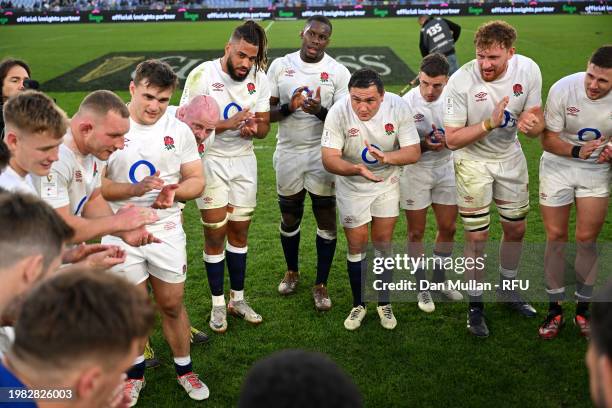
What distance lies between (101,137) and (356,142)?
2272mm

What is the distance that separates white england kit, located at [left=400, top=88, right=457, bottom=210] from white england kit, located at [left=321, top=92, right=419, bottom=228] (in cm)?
38

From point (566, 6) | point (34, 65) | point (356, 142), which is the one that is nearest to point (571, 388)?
point (356, 142)

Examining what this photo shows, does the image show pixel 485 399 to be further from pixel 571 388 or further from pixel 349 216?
pixel 349 216

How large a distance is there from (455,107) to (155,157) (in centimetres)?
260

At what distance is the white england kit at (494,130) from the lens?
5.41 m

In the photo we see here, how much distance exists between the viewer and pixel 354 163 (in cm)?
558

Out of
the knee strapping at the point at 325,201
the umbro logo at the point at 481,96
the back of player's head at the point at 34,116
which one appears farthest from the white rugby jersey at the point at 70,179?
the umbro logo at the point at 481,96

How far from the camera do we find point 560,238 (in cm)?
550

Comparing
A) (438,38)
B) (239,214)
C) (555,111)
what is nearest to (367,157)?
(239,214)

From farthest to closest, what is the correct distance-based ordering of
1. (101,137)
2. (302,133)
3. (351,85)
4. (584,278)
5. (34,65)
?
(34,65) < (302,133) < (584,278) < (351,85) < (101,137)

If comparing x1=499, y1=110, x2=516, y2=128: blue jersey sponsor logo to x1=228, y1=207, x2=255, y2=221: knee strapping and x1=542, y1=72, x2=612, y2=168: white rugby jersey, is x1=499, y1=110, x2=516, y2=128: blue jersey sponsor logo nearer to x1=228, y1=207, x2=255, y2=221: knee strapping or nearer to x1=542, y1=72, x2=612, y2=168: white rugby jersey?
x1=542, y1=72, x2=612, y2=168: white rugby jersey

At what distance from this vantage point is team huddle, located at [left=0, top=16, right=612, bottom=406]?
4539mm

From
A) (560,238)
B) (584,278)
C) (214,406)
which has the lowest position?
(214,406)

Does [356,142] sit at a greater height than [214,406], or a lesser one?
greater
